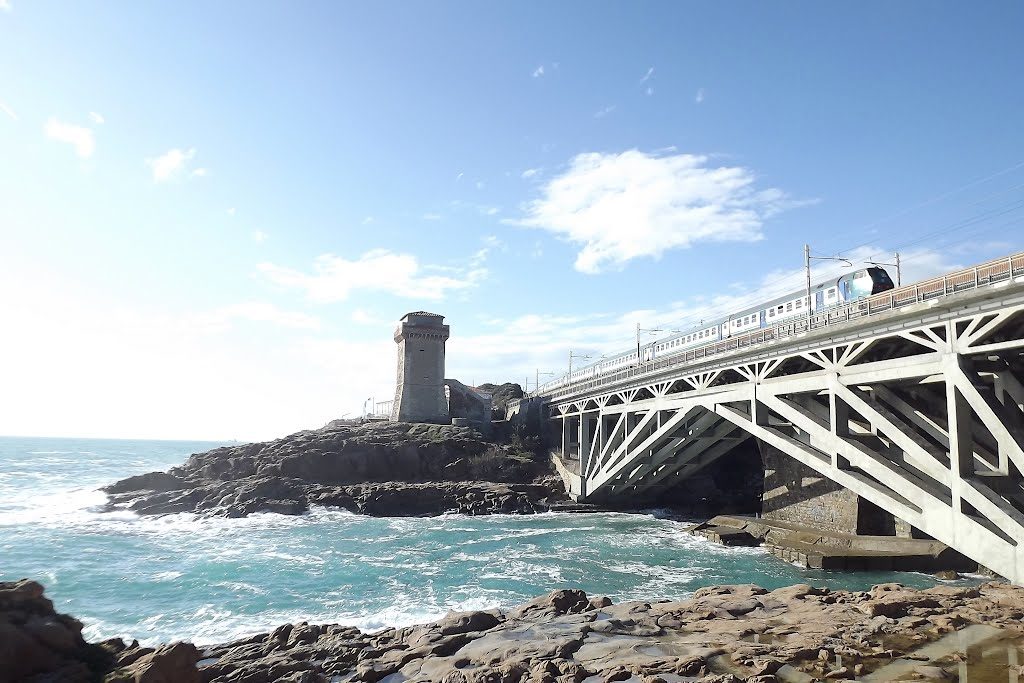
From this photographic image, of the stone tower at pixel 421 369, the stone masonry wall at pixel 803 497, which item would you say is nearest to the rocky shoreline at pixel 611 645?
the stone masonry wall at pixel 803 497

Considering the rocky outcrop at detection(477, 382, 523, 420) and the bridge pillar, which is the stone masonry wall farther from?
the rocky outcrop at detection(477, 382, 523, 420)

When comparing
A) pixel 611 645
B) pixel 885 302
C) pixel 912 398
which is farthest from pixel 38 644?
pixel 912 398

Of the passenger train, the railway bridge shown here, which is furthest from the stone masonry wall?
the passenger train

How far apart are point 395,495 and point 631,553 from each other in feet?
66.7

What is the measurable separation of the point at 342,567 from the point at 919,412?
869 inches

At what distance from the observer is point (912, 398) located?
71.5 ft

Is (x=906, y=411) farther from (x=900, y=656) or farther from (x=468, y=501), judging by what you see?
(x=468, y=501)

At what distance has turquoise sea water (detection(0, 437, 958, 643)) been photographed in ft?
63.4

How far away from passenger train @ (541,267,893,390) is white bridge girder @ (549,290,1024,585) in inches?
129

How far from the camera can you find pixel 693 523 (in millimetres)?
34406

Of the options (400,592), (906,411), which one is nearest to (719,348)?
(906,411)

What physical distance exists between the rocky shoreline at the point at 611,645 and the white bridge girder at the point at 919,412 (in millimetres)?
2016

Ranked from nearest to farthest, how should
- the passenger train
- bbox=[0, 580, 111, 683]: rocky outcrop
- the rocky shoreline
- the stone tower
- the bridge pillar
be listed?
the rocky shoreline
bbox=[0, 580, 111, 683]: rocky outcrop
the bridge pillar
the passenger train
the stone tower

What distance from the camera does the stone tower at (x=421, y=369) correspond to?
207ft
